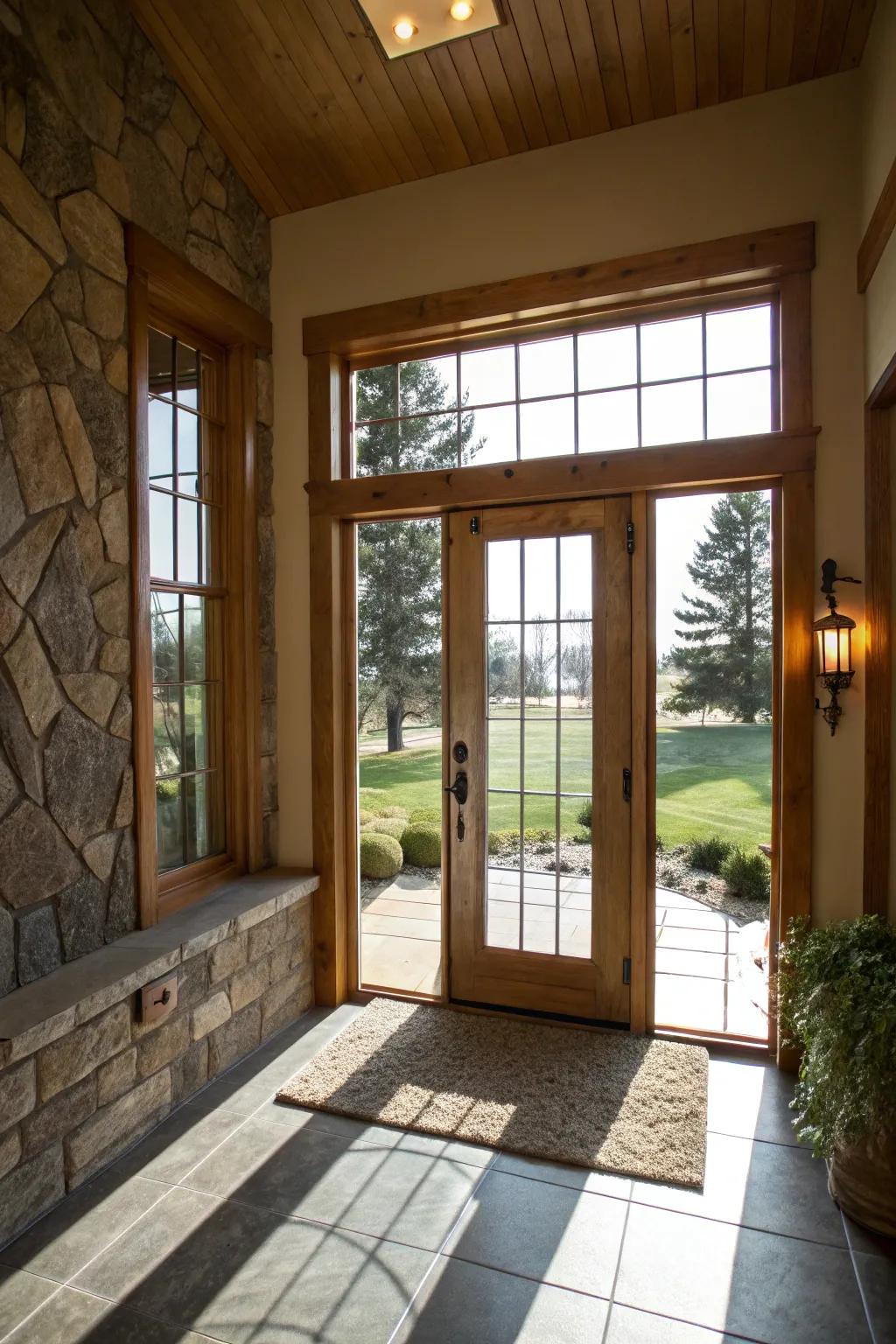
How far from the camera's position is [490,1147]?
2623mm

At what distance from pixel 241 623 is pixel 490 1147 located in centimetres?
233

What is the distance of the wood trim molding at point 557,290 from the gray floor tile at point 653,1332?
11.0 feet

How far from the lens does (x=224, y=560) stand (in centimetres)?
365

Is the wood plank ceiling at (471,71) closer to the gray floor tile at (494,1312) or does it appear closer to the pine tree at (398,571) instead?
the pine tree at (398,571)

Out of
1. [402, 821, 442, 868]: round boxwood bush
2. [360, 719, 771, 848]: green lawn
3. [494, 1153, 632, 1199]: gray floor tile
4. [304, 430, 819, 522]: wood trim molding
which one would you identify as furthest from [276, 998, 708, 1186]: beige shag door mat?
[304, 430, 819, 522]: wood trim molding

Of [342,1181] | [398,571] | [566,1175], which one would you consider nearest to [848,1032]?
[566,1175]

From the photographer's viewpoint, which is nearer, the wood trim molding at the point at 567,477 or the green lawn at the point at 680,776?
the wood trim molding at the point at 567,477

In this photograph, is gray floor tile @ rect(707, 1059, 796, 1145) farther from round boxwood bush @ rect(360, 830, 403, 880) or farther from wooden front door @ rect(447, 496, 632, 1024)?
round boxwood bush @ rect(360, 830, 403, 880)

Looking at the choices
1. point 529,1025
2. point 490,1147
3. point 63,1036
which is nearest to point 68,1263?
point 63,1036

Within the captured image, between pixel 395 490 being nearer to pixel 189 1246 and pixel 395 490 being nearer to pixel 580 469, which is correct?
pixel 580 469

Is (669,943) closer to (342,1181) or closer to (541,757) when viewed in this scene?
(541,757)

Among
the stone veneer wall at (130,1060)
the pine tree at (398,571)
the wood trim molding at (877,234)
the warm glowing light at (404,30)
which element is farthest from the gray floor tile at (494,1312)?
the warm glowing light at (404,30)

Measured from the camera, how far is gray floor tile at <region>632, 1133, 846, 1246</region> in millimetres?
2266

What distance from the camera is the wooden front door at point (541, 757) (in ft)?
11.1
